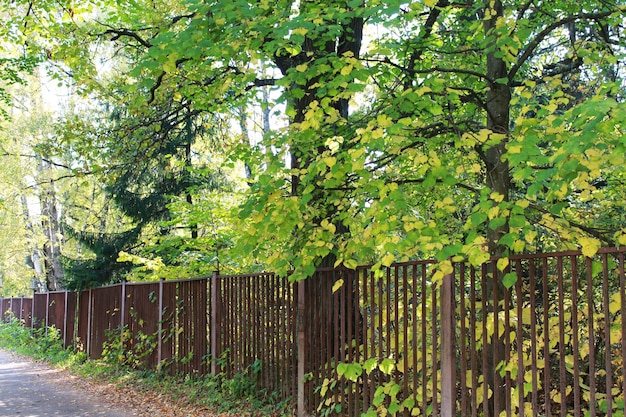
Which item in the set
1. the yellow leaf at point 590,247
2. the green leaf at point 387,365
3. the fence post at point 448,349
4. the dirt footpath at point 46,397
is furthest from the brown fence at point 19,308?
the yellow leaf at point 590,247

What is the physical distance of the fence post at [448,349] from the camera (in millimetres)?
5250

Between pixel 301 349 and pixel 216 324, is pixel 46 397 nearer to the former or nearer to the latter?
pixel 216 324

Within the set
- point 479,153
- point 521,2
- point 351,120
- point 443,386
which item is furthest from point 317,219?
point 521,2

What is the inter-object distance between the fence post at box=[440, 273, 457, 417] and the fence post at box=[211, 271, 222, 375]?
540 centimetres

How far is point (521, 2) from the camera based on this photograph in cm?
827

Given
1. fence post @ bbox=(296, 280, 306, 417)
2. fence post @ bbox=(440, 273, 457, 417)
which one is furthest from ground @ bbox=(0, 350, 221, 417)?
fence post @ bbox=(440, 273, 457, 417)

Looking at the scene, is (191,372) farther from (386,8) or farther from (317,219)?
(386,8)

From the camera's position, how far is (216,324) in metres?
10.1

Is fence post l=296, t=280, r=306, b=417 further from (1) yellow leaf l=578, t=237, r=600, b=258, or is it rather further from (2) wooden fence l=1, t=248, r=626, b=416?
(1) yellow leaf l=578, t=237, r=600, b=258

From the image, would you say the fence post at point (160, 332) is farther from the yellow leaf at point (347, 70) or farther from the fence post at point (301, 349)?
the yellow leaf at point (347, 70)

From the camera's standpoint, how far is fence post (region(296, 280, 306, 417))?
757 cm

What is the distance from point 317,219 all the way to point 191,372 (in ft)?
16.8

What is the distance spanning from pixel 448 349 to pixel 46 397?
27.6 feet

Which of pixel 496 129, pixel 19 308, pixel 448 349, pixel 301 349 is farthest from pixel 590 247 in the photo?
pixel 19 308
